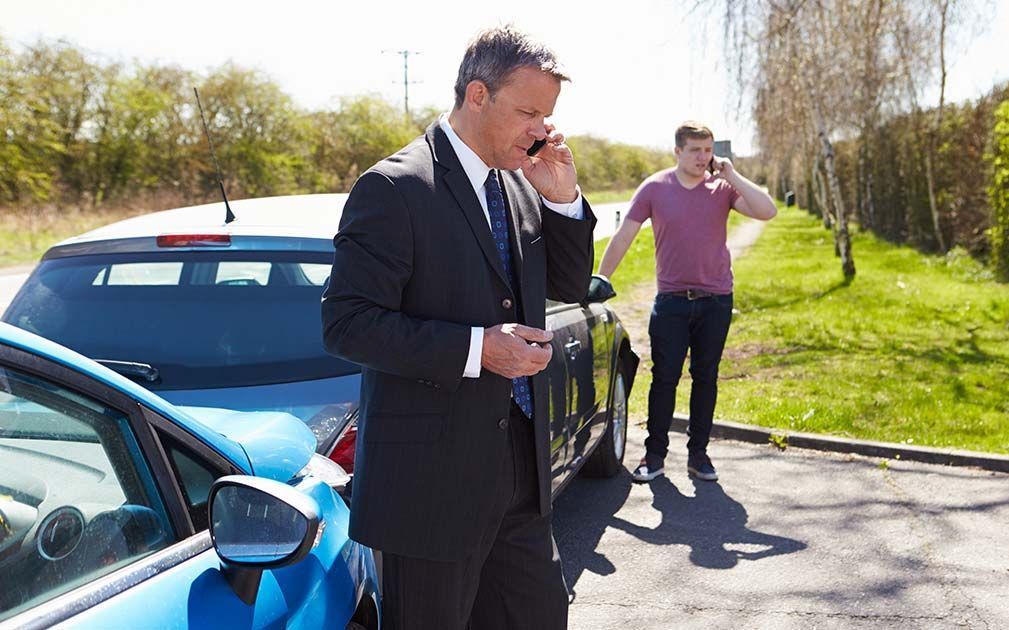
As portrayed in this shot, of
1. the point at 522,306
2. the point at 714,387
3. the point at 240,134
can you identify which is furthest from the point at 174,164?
the point at 522,306

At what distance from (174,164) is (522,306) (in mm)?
35381

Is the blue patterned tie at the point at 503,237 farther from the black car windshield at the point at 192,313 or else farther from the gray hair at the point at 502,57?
the black car windshield at the point at 192,313

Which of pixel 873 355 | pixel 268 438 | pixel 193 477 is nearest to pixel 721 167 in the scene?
pixel 268 438

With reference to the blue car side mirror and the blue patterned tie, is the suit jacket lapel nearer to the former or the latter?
the blue patterned tie

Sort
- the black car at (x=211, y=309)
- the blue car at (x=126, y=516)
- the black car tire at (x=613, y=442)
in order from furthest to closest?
the black car tire at (x=613, y=442)
the black car at (x=211, y=309)
the blue car at (x=126, y=516)

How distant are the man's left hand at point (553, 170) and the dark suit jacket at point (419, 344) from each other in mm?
274

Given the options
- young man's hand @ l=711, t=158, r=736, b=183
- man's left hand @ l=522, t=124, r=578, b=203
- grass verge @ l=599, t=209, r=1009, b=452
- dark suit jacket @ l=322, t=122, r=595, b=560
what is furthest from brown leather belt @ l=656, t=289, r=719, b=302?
dark suit jacket @ l=322, t=122, r=595, b=560

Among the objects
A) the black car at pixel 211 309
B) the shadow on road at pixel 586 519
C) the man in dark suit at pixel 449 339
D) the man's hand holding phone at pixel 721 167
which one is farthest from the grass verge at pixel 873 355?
the man in dark suit at pixel 449 339

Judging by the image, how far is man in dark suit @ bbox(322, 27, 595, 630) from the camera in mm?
2203

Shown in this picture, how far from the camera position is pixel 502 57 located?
90.2 inches

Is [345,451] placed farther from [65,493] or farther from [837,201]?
[837,201]

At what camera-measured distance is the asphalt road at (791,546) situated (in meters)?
4.07

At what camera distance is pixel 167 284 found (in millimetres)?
3609

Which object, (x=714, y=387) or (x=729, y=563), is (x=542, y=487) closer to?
(x=729, y=563)
